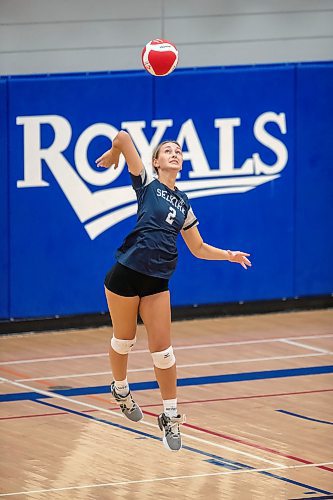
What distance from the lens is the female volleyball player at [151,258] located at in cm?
1093

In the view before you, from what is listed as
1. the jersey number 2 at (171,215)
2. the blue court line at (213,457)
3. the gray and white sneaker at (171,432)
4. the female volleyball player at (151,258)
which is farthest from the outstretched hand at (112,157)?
the blue court line at (213,457)

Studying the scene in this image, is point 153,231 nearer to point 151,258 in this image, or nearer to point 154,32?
point 151,258

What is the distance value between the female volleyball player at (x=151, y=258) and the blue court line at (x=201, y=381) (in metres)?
3.57

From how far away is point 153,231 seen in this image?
1093cm

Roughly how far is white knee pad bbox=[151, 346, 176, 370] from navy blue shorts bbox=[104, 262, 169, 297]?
51cm

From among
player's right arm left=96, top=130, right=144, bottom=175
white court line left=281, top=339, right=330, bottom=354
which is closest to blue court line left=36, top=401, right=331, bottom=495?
player's right arm left=96, top=130, right=144, bottom=175

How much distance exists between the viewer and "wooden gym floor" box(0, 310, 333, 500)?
11.3 metres

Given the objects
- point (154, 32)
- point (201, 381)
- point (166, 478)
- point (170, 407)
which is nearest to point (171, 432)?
point (170, 407)

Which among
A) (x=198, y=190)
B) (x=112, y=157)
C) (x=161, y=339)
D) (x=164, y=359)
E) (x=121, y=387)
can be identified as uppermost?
(x=112, y=157)

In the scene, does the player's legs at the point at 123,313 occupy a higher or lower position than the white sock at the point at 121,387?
higher

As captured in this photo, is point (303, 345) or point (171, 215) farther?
point (303, 345)

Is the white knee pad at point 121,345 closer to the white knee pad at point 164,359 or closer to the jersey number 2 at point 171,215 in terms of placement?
the white knee pad at point 164,359

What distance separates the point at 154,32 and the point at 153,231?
28.3 feet

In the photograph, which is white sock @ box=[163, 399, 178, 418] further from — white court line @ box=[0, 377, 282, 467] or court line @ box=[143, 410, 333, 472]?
court line @ box=[143, 410, 333, 472]
